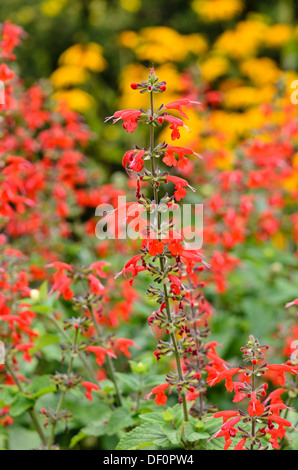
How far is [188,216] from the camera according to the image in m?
4.46

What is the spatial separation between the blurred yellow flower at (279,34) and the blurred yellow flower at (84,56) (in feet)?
8.81

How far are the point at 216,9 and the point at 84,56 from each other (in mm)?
2437

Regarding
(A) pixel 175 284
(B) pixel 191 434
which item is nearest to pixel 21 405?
(B) pixel 191 434

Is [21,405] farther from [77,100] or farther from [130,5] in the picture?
[130,5]

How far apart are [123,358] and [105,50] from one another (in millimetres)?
6114

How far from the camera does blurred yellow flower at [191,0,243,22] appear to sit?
27.4 ft

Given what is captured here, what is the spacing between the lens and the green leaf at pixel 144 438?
1978 millimetres

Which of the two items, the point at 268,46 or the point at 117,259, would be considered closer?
the point at 117,259

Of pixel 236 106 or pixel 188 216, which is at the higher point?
pixel 236 106

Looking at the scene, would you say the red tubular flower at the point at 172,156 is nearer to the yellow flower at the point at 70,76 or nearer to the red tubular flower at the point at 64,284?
the red tubular flower at the point at 64,284

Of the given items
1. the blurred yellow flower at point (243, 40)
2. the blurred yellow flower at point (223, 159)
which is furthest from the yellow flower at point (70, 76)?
the blurred yellow flower at point (223, 159)
